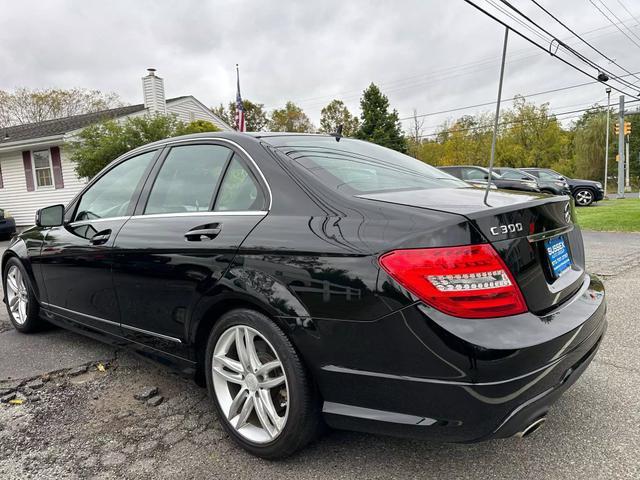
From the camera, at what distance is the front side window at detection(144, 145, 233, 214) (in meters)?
2.60

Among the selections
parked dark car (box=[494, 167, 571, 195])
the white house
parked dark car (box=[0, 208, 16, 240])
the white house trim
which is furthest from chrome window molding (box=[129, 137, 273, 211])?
the white house trim

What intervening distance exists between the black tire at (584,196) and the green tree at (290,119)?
37.0 metres

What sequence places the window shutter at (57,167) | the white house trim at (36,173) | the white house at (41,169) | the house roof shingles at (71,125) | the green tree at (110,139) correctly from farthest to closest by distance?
the house roof shingles at (71,125) → the white house trim at (36,173) → the window shutter at (57,167) → the white house at (41,169) → the green tree at (110,139)

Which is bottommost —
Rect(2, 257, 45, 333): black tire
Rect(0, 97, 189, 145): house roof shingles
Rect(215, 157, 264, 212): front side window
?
Rect(2, 257, 45, 333): black tire

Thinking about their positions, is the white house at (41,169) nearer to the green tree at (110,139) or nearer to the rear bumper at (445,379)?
the green tree at (110,139)

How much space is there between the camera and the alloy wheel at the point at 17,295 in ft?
13.6

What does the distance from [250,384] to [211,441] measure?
0.43 meters

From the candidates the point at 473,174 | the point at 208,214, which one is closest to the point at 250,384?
the point at 208,214

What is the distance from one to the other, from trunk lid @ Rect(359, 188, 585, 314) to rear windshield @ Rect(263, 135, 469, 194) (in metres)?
0.18

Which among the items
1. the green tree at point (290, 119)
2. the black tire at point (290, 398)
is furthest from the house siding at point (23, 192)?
the green tree at point (290, 119)

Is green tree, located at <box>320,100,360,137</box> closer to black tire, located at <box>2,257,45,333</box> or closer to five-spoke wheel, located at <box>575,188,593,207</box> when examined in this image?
five-spoke wheel, located at <box>575,188,593,207</box>

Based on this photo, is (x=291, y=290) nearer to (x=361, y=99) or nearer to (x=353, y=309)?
(x=353, y=309)

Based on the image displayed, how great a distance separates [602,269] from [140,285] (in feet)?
18.7

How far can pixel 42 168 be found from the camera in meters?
17.5
